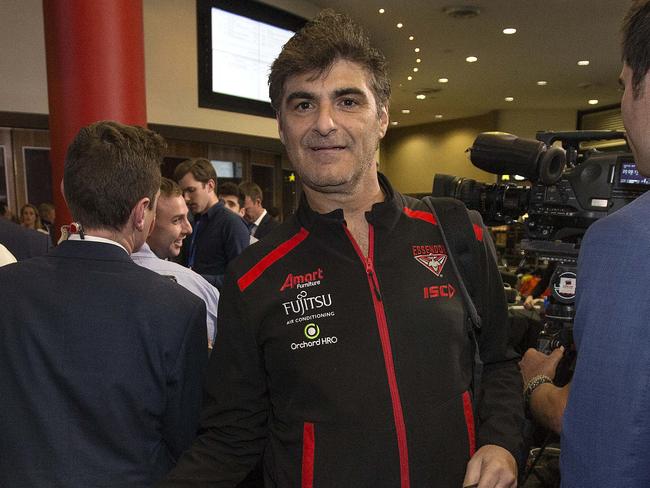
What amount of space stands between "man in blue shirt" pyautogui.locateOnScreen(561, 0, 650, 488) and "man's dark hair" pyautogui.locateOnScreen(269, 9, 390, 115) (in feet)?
1.84

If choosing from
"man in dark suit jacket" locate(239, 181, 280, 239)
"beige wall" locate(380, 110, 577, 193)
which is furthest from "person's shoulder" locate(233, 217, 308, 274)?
"beige wall" locate(380, 110, 577, 193)

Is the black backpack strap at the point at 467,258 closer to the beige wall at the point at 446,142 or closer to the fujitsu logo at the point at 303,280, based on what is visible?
the fujitsu logo at the point at 303,280

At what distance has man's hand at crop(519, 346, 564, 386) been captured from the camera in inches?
53.5

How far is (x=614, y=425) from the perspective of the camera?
27.2 inches

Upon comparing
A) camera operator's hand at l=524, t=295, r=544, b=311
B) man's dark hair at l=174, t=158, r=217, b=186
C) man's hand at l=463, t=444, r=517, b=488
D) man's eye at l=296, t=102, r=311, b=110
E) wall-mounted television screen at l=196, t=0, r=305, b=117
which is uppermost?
wall-mounted television screen at l=196, t=0, r=305, b=117

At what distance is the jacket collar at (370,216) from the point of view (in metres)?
1.12

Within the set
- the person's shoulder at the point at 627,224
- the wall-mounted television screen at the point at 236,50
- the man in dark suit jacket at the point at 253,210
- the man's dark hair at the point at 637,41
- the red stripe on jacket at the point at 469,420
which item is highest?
the wall-mounted television screen at the point at 236,50

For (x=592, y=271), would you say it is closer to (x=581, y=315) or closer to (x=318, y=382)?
(x=581, y=315)

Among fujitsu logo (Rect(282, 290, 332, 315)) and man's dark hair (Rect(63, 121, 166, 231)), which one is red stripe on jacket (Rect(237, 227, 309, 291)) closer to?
fujitsu logo (Rect(282, 290, 332, 315))

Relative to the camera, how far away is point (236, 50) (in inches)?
224

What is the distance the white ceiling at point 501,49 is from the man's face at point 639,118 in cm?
654

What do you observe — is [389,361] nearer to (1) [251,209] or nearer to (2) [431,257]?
(2) [431,257]

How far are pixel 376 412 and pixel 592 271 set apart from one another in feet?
1.63

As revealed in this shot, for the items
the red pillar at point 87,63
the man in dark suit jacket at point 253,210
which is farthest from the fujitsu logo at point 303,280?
the man in dark suit jacket at point 253,210
